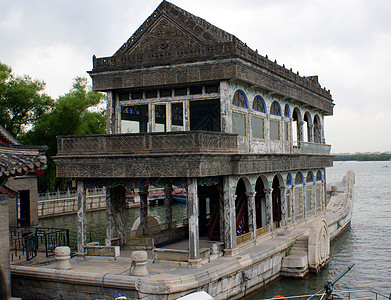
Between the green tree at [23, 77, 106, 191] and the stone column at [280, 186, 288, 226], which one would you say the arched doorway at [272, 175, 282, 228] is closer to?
the stone column at [280, 186, 288, 226]

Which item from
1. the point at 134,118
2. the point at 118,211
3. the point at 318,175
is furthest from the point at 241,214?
the point at 318,175

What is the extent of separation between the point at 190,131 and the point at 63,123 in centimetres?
2997

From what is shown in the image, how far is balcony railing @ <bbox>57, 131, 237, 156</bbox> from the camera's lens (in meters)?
13.7

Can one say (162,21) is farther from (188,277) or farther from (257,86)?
(188,277)

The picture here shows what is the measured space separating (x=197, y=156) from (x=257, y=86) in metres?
5.44

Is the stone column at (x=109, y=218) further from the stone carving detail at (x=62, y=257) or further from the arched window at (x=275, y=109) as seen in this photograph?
the arched window at (x=275, y=109)

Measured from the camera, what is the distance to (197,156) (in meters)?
13.5

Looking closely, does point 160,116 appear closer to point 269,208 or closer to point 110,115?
point 110,115

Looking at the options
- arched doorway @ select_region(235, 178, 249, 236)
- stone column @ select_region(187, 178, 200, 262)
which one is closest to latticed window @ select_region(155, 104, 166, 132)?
arched doorway @ select_region(235, 178, 249, 236)

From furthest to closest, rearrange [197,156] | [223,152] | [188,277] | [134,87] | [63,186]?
[63,186], [134,87], [223,152], [197,156], [188,277]

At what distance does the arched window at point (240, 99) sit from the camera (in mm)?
A: 16594

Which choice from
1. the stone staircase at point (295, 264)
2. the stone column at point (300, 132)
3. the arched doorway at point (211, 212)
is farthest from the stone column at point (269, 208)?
the stone column at point (300, 132)

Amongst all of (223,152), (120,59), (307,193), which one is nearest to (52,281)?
(223,152)

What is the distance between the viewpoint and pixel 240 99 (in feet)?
55.7
